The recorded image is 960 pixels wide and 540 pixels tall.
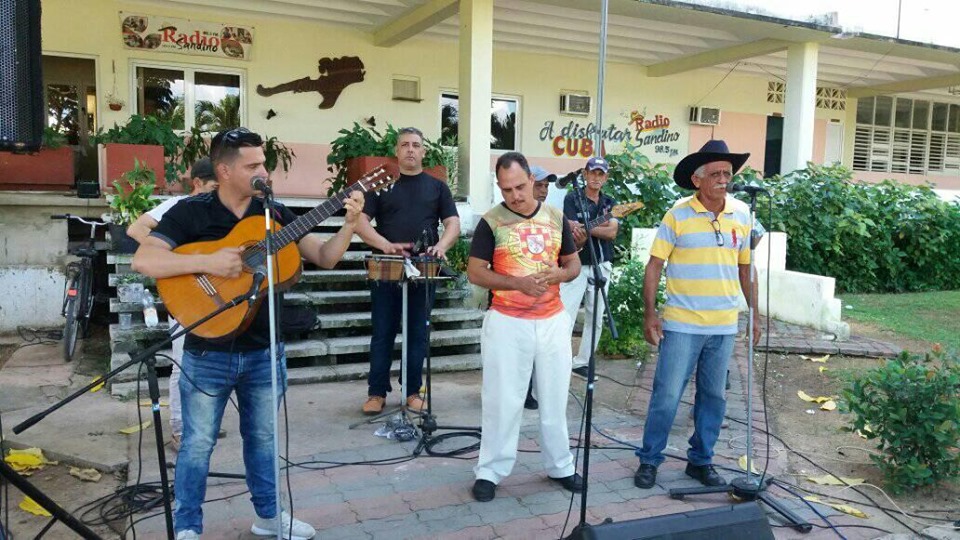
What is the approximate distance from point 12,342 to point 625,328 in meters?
6.35

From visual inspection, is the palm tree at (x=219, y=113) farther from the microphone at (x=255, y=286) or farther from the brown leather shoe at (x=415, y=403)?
the microphone at (x=255, y=286)

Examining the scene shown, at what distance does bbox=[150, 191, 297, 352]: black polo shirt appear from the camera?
2.98m

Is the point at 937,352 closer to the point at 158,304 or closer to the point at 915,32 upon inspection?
the point at 158,304

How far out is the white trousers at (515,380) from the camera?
12.1 ft

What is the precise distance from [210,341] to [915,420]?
3792 mm

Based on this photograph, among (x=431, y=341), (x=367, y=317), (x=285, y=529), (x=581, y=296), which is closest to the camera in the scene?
(x=285, y=529)

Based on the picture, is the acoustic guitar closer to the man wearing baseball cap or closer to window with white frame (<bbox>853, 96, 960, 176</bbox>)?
the man wearing baseball cap

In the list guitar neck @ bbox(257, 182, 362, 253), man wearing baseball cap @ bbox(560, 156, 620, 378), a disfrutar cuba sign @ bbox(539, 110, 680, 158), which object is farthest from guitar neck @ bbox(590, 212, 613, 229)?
a disfrutar cuba sign @ bbox(539, 110, 680, 158)

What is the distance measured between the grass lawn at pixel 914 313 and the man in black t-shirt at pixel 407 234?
5809 mm

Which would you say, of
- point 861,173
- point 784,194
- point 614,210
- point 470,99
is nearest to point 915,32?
point 784,194

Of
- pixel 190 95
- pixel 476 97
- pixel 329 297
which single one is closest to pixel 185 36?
pixel 190 95

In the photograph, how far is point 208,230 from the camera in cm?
303

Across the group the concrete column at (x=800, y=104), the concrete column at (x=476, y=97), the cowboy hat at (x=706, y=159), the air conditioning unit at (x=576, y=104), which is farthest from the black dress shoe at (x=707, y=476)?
the air conditioning unit at (x=576, y=104)

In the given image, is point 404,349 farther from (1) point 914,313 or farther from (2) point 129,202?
(1) point 914,313
